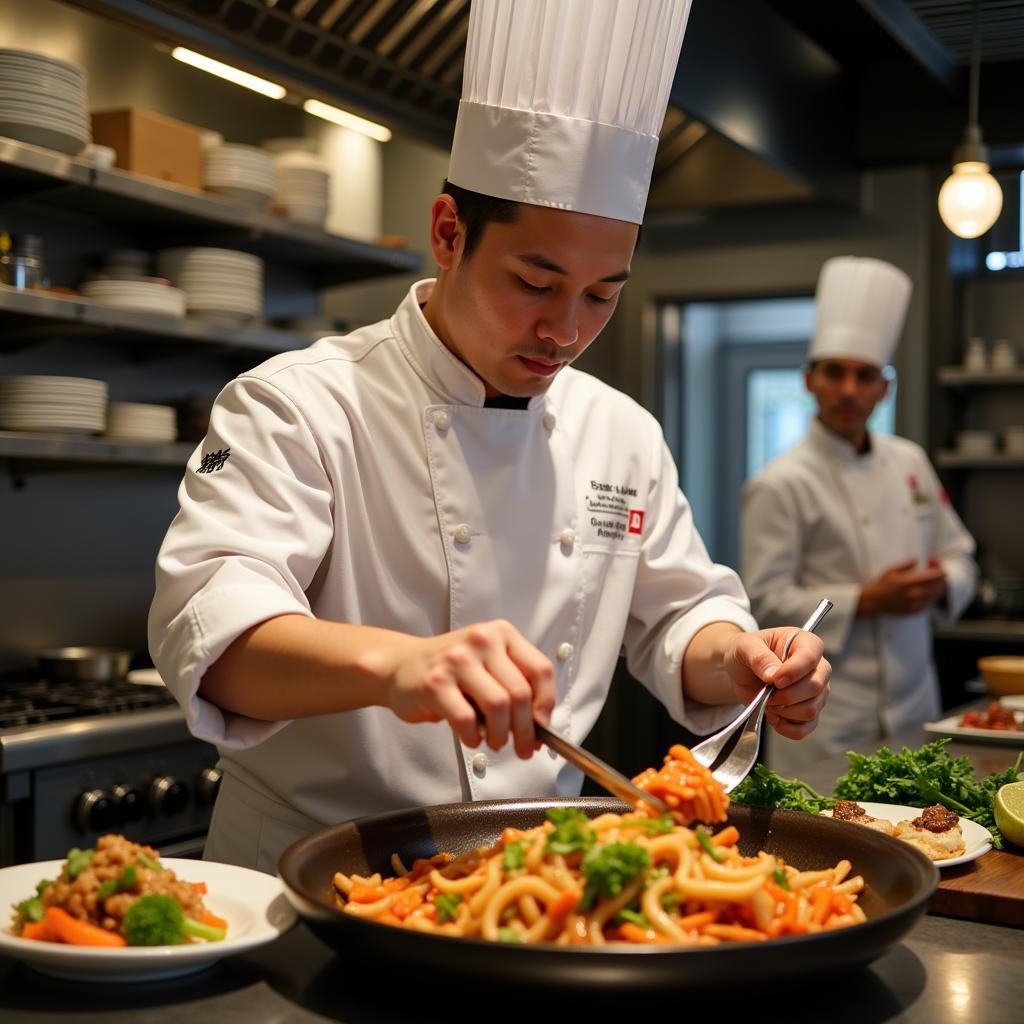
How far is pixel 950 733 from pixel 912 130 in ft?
9.92

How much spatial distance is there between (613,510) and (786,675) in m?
0.44

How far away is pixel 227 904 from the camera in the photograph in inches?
44.8

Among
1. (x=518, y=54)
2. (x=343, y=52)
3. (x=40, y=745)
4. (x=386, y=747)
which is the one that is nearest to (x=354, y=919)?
(x=386, y=747)

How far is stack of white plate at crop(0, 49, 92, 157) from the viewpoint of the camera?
9.29 ft

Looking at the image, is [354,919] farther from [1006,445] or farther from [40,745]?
[1006,445]

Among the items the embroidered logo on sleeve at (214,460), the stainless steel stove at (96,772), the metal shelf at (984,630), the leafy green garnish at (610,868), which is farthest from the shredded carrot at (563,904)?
the metal shelf at (984,630)

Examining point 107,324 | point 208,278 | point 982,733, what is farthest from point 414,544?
point 208,278

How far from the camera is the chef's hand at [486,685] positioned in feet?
3.41

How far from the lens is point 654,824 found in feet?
3.71

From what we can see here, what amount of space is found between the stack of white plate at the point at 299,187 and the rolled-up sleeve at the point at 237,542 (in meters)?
2.22

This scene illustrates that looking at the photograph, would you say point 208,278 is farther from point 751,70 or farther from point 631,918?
point 631,918

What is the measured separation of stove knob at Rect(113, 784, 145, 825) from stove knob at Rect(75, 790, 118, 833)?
0.06 ft

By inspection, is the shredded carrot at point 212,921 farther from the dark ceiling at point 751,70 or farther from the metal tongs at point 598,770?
the dark ceiling at point 751,70

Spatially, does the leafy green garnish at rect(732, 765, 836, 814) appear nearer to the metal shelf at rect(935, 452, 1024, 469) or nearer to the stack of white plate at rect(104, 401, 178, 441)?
the stack of white plate at rect(104, 401, 178, 441)
